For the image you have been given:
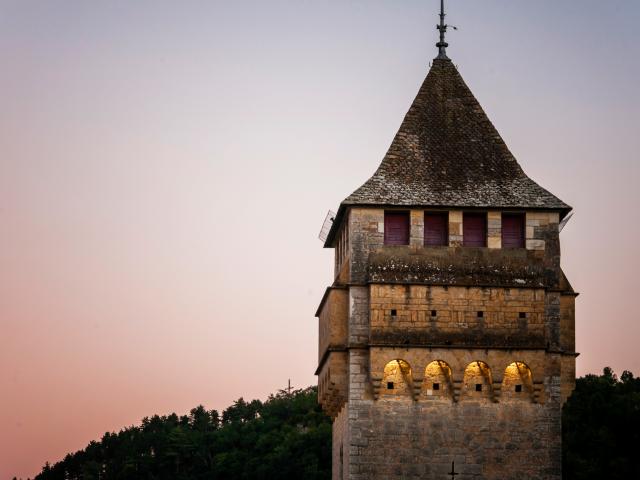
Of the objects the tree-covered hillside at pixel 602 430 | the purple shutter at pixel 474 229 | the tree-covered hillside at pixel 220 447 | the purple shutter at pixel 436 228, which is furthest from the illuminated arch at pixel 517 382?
the tree-covered hillside at pixel 220 447

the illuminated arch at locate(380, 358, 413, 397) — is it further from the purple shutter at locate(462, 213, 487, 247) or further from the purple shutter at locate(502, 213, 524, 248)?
the purple shutter at locate(502, 213, 524, 248)

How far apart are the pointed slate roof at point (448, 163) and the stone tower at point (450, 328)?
0.07 m

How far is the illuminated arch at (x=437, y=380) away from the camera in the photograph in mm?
56281

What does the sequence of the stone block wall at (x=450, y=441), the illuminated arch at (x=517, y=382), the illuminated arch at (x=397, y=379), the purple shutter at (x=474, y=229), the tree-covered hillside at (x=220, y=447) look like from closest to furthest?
the stone block wall at (x=450, y=441) < the illuminated arch at (x=397, y=379) < the illuminated arch at (x=517, y=382) < the purple shutter at (x=474, y=229) < the tree-covered hillside at (x=220, y=447)

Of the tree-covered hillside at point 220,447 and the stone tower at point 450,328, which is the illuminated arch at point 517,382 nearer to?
the stone tower at point 450,328

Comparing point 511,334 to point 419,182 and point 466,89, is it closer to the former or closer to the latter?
point 419,182

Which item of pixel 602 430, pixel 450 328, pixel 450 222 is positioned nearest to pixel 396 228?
pixel 450 222

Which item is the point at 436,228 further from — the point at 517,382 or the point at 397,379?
the point at 517,382

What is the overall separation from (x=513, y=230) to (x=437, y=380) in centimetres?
573

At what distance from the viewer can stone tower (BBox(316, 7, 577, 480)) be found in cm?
5594

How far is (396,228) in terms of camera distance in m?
57.7

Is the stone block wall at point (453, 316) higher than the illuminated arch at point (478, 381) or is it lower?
higher

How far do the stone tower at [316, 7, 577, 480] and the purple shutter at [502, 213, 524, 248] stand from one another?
0.15 feet

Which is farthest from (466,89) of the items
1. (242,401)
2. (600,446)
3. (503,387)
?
(242,401)
